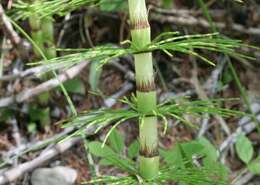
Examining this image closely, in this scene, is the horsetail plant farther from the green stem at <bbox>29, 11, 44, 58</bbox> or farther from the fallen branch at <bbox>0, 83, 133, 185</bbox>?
the green stem at <bbox>29, 11, 44, 58</bbox>

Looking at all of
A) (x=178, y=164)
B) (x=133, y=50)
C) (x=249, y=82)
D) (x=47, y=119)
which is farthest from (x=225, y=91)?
(x=133, y=50)

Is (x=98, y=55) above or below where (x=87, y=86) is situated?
above

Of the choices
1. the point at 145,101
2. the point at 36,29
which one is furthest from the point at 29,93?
the point at 145,101

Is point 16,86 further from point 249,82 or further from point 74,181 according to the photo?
point 249,82

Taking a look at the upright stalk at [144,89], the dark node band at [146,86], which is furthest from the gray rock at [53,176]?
the dark node band at [146,86]

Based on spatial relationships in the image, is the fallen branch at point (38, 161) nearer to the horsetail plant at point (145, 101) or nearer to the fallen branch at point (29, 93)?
the fallen branch at point (29, 93)
